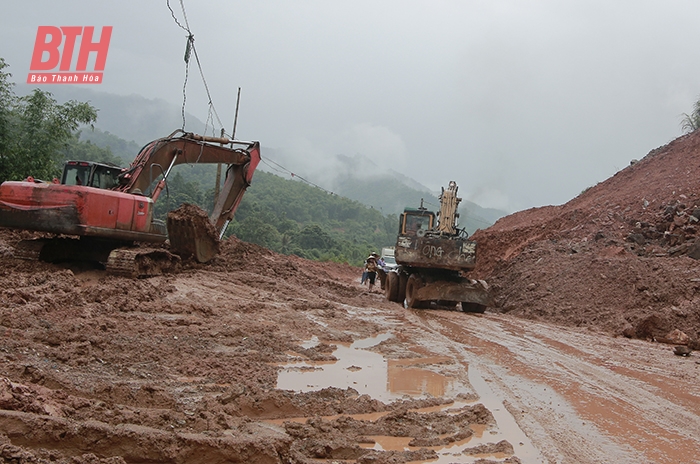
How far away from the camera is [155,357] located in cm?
588

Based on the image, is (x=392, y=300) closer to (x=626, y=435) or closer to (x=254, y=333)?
(x=254, y=333)

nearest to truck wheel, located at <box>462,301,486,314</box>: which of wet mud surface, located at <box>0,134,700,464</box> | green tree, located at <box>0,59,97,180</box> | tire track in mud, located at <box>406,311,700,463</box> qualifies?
wet mud surface, located at <box>0,134,700,464</box>

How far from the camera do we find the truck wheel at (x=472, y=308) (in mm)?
15203

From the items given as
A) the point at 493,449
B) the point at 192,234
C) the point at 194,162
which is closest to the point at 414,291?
the point at 192,234

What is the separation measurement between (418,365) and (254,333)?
218 centimetres

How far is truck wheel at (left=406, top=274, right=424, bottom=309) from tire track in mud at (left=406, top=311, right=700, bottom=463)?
455 cm

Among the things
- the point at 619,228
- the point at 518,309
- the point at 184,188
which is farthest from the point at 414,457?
the point at 184,188

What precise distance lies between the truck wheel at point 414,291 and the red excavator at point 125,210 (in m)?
5.05

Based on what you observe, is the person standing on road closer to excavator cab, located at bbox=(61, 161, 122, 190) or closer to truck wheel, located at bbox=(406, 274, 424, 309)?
truck wheel, located at bbox=(406, 274, 424, 309)

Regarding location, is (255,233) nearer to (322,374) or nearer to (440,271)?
(440,271)

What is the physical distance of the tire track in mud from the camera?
462 centimetres

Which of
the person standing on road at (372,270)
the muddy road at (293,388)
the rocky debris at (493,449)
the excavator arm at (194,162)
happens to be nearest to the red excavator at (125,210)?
the excavator arm at (194,162)

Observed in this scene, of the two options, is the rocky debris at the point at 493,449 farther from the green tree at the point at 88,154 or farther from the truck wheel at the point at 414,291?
the green tree at the point at 88,154

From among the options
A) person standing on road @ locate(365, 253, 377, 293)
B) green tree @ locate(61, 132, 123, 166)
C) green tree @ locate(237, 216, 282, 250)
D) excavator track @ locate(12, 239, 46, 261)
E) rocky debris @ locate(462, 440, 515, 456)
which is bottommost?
rocky debris @ locate(462, 440, 515, 456)
